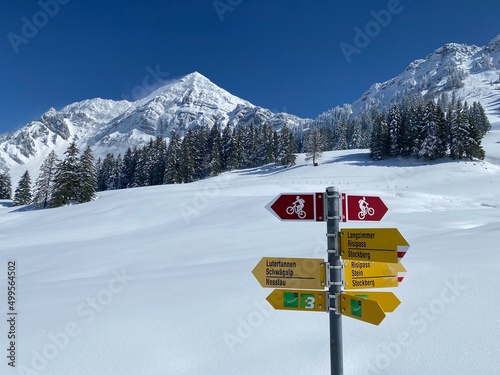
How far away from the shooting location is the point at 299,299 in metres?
2.59

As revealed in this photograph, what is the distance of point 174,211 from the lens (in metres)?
21.8

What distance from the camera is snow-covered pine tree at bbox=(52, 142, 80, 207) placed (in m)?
40.2

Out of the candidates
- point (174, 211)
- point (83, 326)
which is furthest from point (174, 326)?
point (174, 211)

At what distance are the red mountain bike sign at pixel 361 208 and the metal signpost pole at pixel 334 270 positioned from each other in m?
0.15

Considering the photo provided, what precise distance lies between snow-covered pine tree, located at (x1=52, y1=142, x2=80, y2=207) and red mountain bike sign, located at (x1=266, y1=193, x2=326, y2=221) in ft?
144

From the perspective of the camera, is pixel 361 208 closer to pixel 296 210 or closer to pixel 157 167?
pixel 296 210

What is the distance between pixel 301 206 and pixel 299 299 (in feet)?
2.45

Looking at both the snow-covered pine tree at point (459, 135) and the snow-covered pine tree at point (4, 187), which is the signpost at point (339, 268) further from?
the snow-covered pine tree at point (4, 187)

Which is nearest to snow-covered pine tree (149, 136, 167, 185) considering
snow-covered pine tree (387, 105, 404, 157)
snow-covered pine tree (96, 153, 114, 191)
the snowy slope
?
snow-covered pine tree (96, 153, 114, 191)

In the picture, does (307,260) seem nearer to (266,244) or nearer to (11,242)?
(266,244)

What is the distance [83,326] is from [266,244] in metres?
6.89

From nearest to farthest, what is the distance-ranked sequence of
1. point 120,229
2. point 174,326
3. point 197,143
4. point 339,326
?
point 339,326 → point 174,326 → point 120,229 → point 197,143

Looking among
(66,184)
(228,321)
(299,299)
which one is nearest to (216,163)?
(66,184)

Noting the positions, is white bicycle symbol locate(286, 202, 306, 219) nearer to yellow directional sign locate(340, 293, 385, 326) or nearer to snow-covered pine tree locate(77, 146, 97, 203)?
yellow directional sign locate(340, 293, 385, 326)
